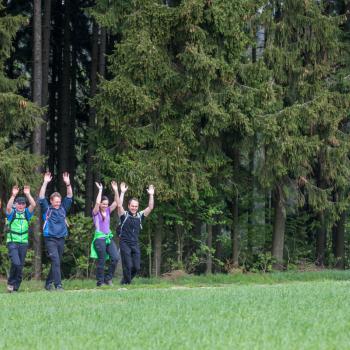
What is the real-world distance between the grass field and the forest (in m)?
9.57

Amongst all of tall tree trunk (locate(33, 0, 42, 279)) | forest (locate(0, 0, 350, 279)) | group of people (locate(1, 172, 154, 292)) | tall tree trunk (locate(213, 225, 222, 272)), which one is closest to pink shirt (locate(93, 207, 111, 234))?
group of people (locate(1, 172, 154, 292))

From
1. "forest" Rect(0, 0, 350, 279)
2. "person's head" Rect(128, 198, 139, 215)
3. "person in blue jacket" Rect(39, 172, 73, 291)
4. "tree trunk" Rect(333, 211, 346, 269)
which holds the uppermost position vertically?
"forest" Rect(0, 0, 350, 279)

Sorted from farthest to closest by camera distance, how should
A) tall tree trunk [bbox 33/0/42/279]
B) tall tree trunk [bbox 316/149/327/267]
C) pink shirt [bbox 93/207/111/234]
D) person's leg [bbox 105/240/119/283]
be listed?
tall tree trunk [bbox 316/149/327/267] < tall tree trunk [bbox 33/0/42/279] < person's leg [bbox 105/240/119/283] < pink shirt [bbox 93/207/111/234]

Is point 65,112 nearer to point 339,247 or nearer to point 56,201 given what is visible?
point 339,247

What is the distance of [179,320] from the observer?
1117cm

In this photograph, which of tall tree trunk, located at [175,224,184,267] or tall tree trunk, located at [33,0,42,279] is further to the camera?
tall tree trunk, located at [175,224,184,267]

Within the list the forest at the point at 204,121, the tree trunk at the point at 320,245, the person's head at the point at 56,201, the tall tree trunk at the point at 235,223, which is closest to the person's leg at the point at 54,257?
the person's head at the point at 56,201

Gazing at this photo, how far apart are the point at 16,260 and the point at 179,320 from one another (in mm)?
6896

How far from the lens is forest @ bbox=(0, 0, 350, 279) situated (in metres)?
24.4

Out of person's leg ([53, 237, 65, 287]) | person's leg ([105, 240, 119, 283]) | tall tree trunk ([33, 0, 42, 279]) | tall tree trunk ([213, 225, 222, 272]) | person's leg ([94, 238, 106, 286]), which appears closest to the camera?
person's leg ([53, 237, 65, 287])

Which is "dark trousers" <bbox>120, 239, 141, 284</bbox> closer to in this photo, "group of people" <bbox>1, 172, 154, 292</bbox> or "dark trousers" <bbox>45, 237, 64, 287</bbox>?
"group of people" <bbox>1, 172, 154, 292</bbox>

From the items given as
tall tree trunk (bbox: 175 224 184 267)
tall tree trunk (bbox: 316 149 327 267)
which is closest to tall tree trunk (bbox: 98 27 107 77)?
tall tree trunk (bbox: 175 224 184 267)

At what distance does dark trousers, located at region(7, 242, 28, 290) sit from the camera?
17.2 meters

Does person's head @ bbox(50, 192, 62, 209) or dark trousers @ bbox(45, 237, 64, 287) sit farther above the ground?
person's head @ bbox(50, 192, 62, 209)
